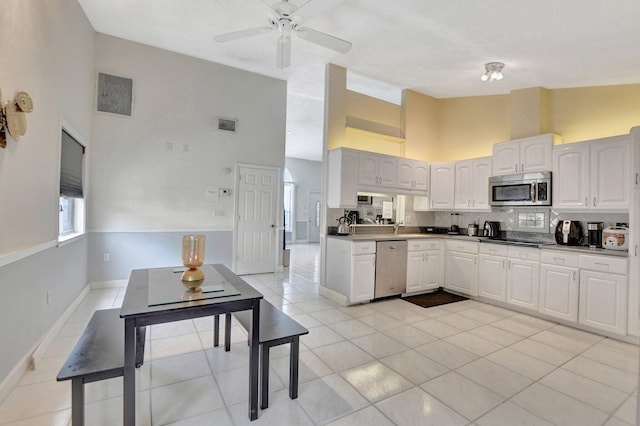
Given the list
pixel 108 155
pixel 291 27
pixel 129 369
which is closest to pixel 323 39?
pixel 291 27

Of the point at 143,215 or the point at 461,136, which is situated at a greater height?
the point at 461,136

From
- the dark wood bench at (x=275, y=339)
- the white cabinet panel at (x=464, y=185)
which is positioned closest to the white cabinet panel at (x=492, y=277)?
the white cabinet panel at (x=464, y=185)

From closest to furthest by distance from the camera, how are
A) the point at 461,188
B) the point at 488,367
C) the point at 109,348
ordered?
the point at 109,348
the point at 488,367
the point at 461,188

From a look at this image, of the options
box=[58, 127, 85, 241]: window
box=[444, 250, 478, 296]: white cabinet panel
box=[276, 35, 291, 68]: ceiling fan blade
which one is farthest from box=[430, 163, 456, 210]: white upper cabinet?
box=[58, 127, 85, 241]: window

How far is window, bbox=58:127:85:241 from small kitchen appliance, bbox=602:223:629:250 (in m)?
5.92

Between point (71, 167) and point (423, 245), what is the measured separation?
475 cm

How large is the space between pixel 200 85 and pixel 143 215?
2.32 meters

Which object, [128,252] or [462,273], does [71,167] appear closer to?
[128,252]

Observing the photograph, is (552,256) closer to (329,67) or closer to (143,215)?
(329,67)

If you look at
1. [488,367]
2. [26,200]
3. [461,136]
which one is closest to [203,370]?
[26,200]

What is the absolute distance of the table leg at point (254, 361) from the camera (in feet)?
6.00

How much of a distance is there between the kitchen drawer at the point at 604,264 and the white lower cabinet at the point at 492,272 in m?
0.84

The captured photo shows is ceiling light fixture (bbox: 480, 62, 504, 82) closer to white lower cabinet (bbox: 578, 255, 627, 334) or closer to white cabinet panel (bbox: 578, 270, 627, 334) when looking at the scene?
white lower cabinet (bbox: 578, 255, 627, 334)

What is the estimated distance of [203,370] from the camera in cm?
237
